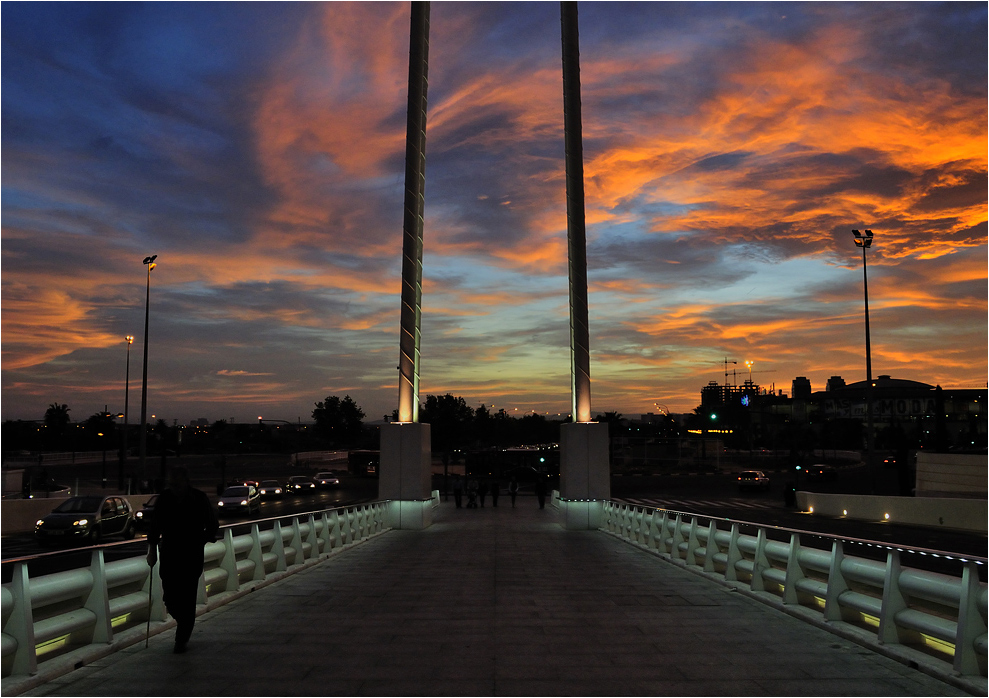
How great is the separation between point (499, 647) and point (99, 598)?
3.80m

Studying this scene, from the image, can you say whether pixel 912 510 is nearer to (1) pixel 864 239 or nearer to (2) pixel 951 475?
(2) pixel 951 475

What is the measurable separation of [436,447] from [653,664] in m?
166

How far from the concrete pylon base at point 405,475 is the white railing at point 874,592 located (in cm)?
1750

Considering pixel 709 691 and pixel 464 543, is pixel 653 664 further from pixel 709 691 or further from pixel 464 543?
pixel 464 543

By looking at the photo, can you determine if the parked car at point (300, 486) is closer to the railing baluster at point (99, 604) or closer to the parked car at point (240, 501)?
the parked car at point (240, 501)

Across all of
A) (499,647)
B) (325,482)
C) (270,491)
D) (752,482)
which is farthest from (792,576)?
(325,482)

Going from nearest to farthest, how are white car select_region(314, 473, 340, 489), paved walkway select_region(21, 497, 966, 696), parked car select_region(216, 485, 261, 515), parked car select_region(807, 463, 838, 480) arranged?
paved walkway select_region(21, 497, 966, 696) < parked car select_region(216, 485, 261, 515) < white car select_region(314, 473, 340, 489) < parked car select_region(807, 463, 838, 480)

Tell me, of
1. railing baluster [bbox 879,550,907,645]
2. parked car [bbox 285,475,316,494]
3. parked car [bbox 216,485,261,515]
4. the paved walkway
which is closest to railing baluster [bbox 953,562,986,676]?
the paved walkway

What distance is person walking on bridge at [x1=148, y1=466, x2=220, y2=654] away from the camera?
8453 mm

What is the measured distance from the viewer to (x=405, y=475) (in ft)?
105

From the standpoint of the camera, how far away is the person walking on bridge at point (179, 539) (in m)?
8.45

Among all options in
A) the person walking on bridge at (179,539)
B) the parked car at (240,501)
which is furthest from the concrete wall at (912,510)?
the person walking on bridge at (179,539)

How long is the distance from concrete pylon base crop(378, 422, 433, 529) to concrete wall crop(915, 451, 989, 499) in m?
24.5

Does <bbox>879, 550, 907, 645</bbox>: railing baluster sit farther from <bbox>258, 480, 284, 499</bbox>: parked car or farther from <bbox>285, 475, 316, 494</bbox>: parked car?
<bbox>285, 475, 316, 494</bbox>: parked car
